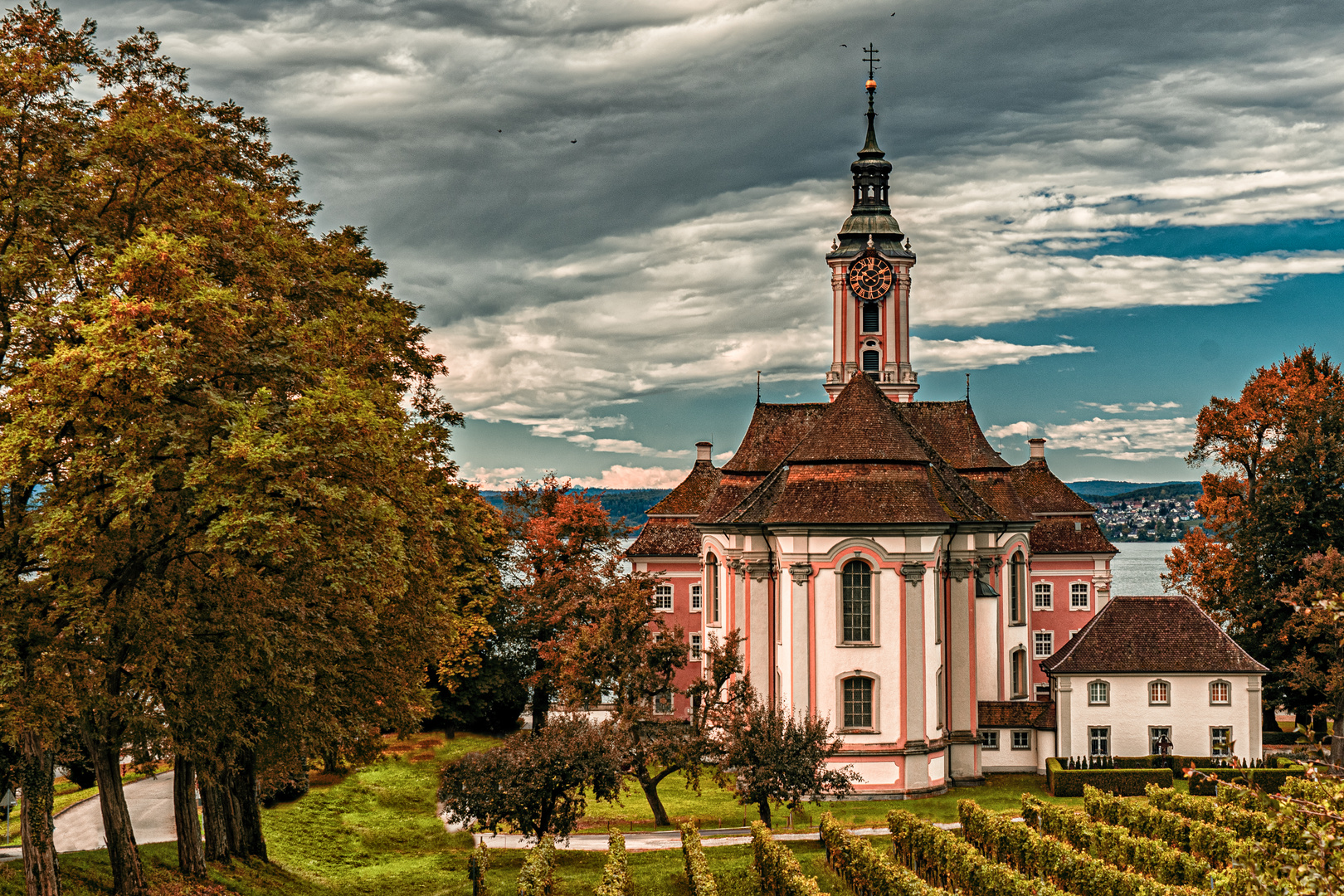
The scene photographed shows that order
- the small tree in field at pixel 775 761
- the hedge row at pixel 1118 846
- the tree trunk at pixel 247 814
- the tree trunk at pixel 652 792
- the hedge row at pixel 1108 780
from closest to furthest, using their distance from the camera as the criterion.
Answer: the hedge row at pixel 1118 846 < the tree trunk at pixel 247 814 < the small tree in field at pixel 775 761 < the tree trunk at pixel 652 792 < the hedge row at pixel 1108 780

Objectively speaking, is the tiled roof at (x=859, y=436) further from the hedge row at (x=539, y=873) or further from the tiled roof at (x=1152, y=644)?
the hedge row at (x=539, y=873)

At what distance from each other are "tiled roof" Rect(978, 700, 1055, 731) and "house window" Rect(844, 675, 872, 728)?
709cm

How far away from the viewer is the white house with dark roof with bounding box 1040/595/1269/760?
41875 millimetres

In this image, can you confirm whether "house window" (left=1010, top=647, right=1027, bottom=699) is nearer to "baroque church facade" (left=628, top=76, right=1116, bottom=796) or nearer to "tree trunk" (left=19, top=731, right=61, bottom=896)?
"baroque church facade" (left=628, top=76, right=1116, bottom=796)

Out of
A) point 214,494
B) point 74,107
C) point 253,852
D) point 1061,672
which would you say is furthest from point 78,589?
point 1061,672

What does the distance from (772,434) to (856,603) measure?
14388 mm

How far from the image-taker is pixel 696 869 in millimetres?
25875

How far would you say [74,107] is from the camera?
18.3 metres

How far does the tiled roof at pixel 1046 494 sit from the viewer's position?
57.0m

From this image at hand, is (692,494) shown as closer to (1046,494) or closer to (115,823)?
(1046,494)

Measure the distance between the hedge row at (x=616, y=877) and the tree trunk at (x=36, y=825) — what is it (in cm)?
999

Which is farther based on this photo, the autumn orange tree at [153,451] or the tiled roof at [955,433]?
the tiled roof at [955,433]

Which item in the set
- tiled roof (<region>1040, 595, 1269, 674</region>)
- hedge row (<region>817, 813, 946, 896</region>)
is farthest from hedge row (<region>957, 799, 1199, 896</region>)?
tiled roof (<region>1040, 595, 1269, 674</region>)

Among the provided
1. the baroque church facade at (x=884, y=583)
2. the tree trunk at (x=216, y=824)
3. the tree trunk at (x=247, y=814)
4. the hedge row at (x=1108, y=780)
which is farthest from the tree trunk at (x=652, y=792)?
the hedge row at (x=1108, y=780)
